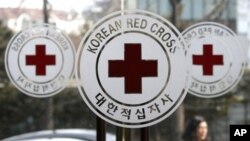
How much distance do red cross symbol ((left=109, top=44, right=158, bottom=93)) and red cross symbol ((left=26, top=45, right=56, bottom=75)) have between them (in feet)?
7.97

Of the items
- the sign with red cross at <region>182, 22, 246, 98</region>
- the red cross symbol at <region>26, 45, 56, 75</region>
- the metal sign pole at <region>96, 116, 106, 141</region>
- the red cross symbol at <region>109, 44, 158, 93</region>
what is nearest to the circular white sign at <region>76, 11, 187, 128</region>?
the red cross symbol at <region>109, 44, 158, 93</region>

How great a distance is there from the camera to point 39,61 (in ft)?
18.9

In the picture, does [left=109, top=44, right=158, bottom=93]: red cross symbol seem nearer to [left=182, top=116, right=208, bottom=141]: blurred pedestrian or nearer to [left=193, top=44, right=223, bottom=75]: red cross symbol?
[left=193, top=44, right=223, bottom=75]: red cross symbol

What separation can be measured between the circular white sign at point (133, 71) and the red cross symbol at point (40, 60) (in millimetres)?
2379

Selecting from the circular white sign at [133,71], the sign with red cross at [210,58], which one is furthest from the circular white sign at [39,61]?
the circular white sign at [133,71]

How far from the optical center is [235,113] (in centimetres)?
1781

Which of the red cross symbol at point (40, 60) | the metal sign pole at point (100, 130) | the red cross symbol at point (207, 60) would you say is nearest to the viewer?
the metal sign pole at point (100, 130)

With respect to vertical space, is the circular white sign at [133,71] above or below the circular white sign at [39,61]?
below

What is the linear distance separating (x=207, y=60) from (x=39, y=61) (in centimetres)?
146

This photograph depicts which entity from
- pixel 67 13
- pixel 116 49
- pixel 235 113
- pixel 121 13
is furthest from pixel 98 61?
pixel 235 113

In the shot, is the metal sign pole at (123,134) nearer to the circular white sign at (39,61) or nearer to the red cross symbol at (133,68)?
the red cross symbol at (133,68)

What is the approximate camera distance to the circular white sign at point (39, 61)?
5773 mm

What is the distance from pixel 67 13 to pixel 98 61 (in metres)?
11.0

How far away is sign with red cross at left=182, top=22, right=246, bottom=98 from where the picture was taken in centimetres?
534
